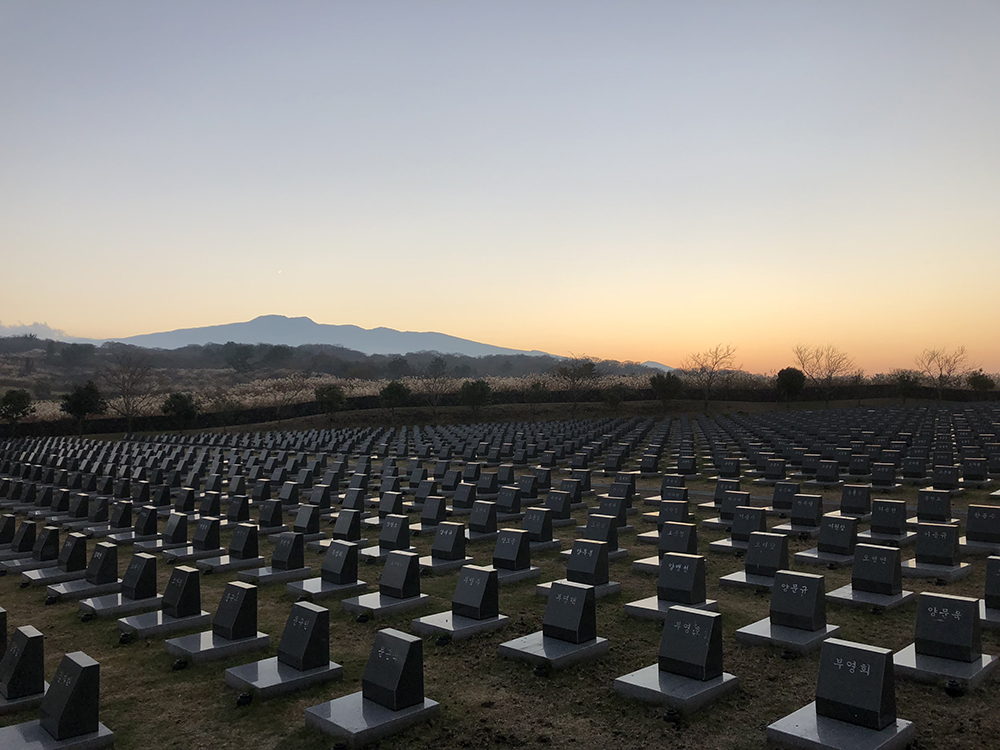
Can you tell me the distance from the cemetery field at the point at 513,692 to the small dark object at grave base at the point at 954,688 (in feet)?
0.24

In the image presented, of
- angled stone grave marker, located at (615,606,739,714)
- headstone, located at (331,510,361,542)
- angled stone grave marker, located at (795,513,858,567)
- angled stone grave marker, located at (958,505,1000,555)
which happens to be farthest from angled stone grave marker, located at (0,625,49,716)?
angled stone grave marker, located at (958,505,1000,555)

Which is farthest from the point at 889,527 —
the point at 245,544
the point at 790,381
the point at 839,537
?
the point at 790,381

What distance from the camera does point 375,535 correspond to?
549 inches

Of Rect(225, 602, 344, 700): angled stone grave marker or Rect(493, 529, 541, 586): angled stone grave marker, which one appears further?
Rect(493, 529, 541, 586): angled stone grave marker

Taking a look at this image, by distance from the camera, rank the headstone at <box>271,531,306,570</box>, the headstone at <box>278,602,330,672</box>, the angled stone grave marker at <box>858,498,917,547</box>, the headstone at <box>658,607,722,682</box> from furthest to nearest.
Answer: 1. the angled stone grave marker at <box>858,498,917,547</box>
2. the headstone at <box>271,531,306,570</box>
3. the headstone at <box>278,602,330,672</box>
4. the headstone at <box>658,607,722,682</box>

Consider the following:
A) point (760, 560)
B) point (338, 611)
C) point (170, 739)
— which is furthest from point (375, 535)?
point (170, 739)

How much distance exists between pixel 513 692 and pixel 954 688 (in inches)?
145

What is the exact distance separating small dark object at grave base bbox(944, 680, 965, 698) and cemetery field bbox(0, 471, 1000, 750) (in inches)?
2.9

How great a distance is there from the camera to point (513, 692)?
6.30 metres

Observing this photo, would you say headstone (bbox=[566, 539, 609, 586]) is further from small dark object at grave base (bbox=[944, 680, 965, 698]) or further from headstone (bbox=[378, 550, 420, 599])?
small dark object at grave base (bbox=[944, 680, 965, 698])

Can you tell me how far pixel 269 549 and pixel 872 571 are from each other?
9704mm

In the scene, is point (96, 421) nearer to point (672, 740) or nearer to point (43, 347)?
point (672, 740)

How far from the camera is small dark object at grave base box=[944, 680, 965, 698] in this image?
5.91m

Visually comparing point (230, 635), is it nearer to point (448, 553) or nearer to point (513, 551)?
point (448, 553)
